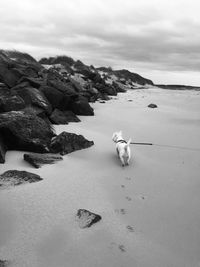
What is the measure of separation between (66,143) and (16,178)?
2511mm

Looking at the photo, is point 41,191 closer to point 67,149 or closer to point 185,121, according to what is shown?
point 67,149

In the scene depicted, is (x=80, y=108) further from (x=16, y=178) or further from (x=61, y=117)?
(x=16, y=178)

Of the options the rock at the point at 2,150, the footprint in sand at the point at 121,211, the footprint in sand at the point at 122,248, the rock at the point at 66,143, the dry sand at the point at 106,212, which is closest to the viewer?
the dry sand at the point at 106,212

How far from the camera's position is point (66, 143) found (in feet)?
28.6

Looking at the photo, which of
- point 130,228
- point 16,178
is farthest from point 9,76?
point 130,228

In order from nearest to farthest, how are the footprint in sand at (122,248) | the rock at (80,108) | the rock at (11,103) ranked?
the footprint in sand at (122,248) → the rock at (11,103) → the rock at (80,108)

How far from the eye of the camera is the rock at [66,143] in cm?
855

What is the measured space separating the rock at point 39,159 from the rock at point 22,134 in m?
0.44

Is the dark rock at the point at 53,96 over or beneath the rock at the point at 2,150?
over

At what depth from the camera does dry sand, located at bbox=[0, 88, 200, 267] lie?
4568mm

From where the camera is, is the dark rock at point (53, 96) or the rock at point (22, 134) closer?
the rock at point (22, 134)

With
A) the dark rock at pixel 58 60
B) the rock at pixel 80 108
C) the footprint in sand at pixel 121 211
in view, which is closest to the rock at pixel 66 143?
the footprint in sand at pixel 121 211

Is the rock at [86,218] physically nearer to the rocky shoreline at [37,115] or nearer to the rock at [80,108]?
the rocky shoreline at [37,115]

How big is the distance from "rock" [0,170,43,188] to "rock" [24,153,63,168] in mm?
675
